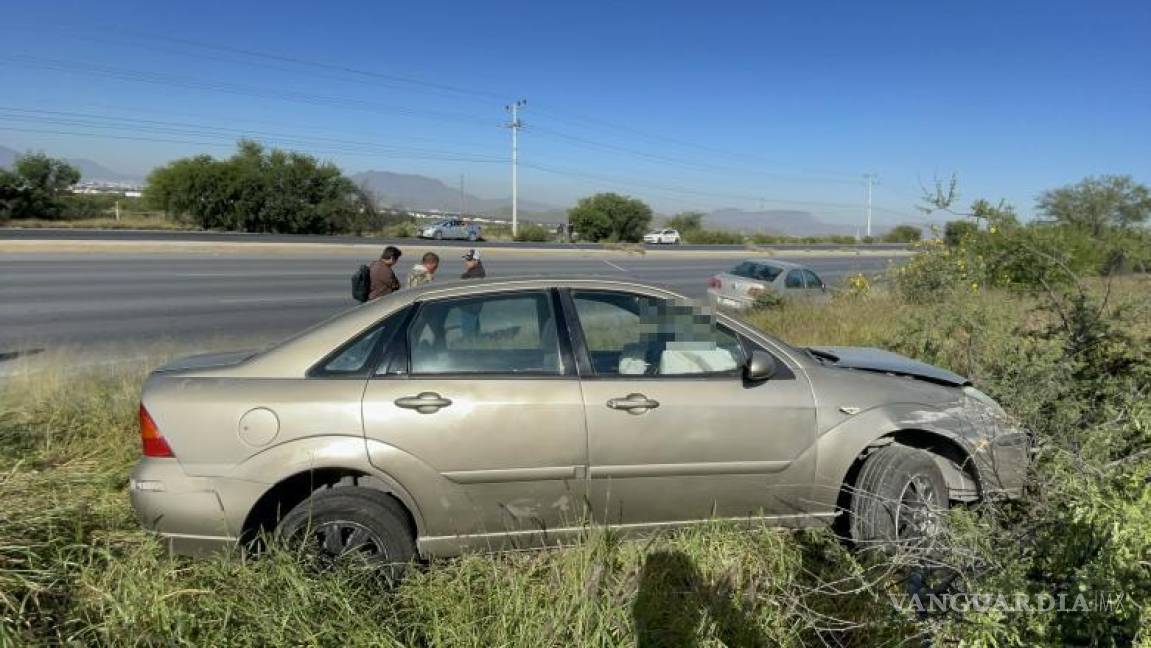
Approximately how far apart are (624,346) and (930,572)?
5.48 feet

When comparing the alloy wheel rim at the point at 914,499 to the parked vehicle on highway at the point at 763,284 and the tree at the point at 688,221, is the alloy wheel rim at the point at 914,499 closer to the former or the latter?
the parked vehicle on highway at the point at 763,284

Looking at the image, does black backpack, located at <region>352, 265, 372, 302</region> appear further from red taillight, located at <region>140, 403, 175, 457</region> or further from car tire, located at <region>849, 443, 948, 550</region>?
car tire, located at <region>849, 443, 948, 550</region>

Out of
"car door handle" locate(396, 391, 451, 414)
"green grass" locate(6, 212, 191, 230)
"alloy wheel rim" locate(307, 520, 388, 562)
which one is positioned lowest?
"alloy wheel rim" locate(307, 520, 388, 562)

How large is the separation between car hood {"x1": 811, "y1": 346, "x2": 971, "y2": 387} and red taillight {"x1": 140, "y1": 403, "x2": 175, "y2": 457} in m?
3.23

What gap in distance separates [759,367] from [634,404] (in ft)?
2.05

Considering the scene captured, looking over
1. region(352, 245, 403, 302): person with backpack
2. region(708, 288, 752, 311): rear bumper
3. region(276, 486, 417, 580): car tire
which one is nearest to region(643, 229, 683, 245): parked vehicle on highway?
region(708, 288, 752, 311): rear bumper

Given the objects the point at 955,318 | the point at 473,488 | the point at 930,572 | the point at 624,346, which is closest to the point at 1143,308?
the point at 955,318

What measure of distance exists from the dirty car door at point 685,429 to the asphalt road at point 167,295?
150cm

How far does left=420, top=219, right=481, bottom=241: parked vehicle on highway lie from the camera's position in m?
46.6

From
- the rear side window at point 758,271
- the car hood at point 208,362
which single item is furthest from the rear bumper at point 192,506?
the rear side window at point 758,271

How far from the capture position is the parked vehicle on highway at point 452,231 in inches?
1836

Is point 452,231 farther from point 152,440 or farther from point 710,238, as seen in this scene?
point 152,440

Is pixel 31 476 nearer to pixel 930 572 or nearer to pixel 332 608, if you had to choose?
pixel 332 608

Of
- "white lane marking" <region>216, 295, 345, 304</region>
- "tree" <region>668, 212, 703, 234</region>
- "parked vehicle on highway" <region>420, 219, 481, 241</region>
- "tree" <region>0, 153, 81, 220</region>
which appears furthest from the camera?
"tree" <region>668, 212, 703, 234</region>
